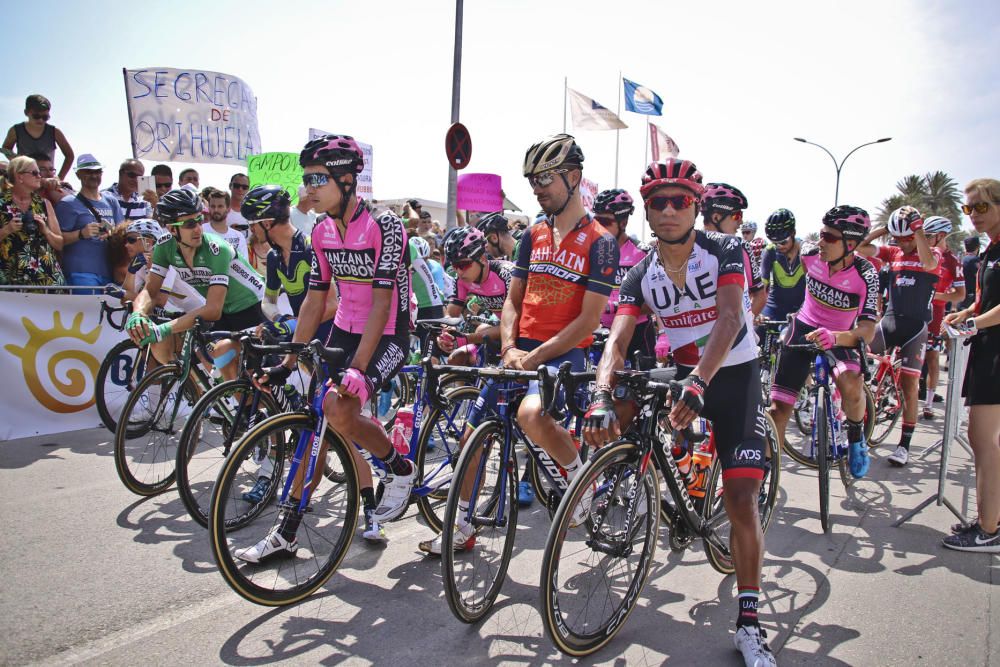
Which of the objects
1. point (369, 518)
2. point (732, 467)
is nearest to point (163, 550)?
point (369, 518)

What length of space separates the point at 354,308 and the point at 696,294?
213 cm

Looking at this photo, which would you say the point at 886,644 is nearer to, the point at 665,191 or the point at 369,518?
the point at 665,191

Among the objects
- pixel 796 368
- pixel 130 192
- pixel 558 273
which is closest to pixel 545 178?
pixel 558 273

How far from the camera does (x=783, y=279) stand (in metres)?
7.53

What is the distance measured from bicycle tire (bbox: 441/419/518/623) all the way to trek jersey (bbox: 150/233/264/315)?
3.22 metres

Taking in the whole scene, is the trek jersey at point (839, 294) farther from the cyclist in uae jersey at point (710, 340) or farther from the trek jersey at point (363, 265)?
the trek jersey at point (363, 265)

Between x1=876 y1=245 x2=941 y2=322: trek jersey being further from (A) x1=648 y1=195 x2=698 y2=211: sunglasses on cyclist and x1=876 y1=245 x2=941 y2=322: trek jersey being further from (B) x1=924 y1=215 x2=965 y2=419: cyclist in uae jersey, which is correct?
(A) x1=648 y1=195 x2=698 y2=211: sunglasses on cyclist

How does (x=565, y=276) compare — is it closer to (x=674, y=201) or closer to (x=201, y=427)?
(x=674, y=201)

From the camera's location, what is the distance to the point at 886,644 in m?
3.21

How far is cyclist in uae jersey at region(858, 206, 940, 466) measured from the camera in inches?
275

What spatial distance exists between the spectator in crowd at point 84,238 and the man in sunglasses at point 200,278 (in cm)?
283

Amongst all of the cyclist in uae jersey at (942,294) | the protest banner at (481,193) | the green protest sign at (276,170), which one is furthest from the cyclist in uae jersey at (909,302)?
the green protest sign at (276,170)

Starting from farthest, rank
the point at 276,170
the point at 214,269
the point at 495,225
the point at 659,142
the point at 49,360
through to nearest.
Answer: the point at 659,142 < the point at 276,170 < the point at 495,225 < the point at 49,360 < the point at 214,269

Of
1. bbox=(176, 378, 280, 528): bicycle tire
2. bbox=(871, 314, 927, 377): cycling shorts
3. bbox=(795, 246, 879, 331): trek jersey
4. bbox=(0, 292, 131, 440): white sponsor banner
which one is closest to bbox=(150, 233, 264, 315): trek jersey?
bbox=(176, 378, 280, 528): bicycle tire
